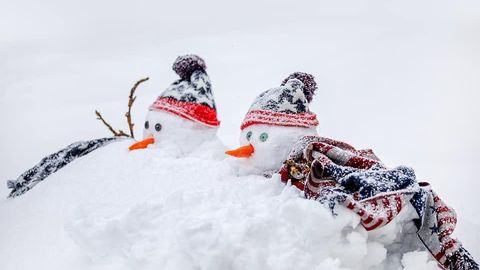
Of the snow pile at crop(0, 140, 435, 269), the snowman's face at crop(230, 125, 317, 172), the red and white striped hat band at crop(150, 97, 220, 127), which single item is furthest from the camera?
the red and white striped hat band at crop(150, 97, 220, 127)

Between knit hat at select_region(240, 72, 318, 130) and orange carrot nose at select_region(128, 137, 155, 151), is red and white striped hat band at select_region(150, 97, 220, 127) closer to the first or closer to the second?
orange carrot nose at select_region(128, 137, 155, 151)

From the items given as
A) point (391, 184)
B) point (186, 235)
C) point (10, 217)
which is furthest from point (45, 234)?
point (391, 184)

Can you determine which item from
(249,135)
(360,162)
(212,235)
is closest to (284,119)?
(249,135)

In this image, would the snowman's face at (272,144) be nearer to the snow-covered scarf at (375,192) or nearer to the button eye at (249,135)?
the button eye at (249,135)

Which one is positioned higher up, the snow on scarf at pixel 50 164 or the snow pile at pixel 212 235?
the snow pile at pixel 212 235

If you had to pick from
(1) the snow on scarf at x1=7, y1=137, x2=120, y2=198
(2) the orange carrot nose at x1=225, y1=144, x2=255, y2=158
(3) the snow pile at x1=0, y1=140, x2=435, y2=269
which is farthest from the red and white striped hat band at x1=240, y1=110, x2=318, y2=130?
(1) the snow on scarf at x1=7, y1=137, x2=120, y2=198

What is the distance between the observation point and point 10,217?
2.49 meters

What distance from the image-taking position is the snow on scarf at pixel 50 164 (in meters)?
2.88

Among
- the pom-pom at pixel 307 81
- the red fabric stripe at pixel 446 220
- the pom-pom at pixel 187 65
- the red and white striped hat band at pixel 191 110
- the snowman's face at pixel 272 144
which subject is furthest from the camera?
the pom-pom at pixel 187 65

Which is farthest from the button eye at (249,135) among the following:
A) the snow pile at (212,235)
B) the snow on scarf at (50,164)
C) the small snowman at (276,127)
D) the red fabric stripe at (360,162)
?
the snow on scarf at (50,164)

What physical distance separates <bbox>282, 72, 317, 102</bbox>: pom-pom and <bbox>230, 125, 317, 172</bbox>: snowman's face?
19 centimetres

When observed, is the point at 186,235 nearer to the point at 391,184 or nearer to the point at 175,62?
the point at 391,184

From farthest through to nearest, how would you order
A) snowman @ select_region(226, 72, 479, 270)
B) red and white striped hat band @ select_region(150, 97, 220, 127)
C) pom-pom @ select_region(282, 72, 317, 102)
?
red and white striped hat band @ select_region(150, 97, 220, 127), pom-pom @ select_region(282, 72, 317, 102), snowman @ select_region(226, 72, 479, 270)

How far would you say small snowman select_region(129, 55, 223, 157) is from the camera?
2.67 meters
